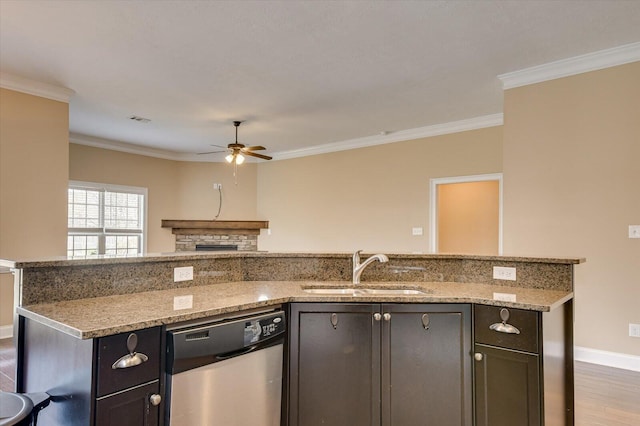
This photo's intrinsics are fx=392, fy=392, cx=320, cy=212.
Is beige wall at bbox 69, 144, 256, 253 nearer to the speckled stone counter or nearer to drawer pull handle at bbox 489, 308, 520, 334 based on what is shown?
the speckled stone counter

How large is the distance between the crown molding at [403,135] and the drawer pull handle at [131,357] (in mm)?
4842

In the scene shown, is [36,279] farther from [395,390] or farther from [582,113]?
[582,113]

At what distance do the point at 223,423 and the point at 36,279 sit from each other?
104cm

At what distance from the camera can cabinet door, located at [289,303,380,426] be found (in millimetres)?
2016

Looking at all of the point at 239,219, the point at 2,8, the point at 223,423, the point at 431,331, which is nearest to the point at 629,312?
the point at 431,331

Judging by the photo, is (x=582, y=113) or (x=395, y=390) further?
(x=582, y=113)

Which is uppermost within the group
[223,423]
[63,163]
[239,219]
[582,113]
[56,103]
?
[56,103]

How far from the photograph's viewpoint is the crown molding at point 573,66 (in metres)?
3.19

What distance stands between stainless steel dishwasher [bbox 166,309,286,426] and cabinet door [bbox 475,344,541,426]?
3.29 feet

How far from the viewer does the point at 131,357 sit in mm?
1421

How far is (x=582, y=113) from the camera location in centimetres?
343

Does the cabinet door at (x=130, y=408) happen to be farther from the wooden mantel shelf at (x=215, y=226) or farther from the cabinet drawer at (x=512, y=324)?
the wooden mantel shelf at (x=215, y=226)

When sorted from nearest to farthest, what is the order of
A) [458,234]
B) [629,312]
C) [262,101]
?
[629,312], [262,101], [458,234]

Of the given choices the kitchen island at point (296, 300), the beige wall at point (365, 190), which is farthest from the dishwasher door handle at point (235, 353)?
the beige wall at point (365, 190)
